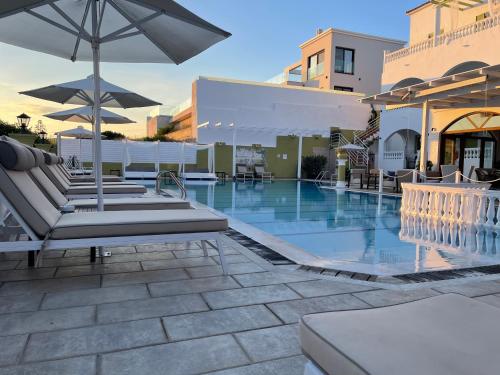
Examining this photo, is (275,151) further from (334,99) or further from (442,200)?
(442,200)

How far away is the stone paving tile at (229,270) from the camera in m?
3.46

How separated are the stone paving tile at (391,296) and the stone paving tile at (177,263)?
1.52 metres

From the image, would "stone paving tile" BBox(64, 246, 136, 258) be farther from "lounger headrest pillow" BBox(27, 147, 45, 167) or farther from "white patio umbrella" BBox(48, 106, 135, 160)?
"white patio umbrella" BBox(48, 106, 135, 160)

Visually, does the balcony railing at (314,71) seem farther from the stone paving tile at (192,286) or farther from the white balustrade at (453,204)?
the stone paving tile at (192,286)

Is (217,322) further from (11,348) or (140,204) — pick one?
(140,204)

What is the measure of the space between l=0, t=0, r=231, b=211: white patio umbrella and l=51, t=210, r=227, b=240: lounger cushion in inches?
34.7

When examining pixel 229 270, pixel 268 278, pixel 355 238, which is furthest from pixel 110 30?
pixel 355 238

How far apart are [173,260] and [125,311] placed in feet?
4.40

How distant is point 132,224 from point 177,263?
81 cm

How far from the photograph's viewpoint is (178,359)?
1.96m

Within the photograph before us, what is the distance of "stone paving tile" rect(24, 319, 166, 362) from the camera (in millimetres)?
2014

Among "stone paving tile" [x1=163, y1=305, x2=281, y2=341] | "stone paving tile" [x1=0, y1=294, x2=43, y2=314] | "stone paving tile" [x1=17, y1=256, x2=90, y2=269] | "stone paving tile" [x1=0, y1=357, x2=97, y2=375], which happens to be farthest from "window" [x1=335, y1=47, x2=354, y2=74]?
"stone paving tile" [x1=0, y1=357, x2=97, y2=375]

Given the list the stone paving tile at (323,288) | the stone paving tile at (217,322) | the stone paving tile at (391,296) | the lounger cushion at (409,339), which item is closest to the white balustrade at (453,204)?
the stone paving tile at (391,296)

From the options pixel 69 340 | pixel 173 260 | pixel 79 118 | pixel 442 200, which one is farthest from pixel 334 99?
pixel 69 340
